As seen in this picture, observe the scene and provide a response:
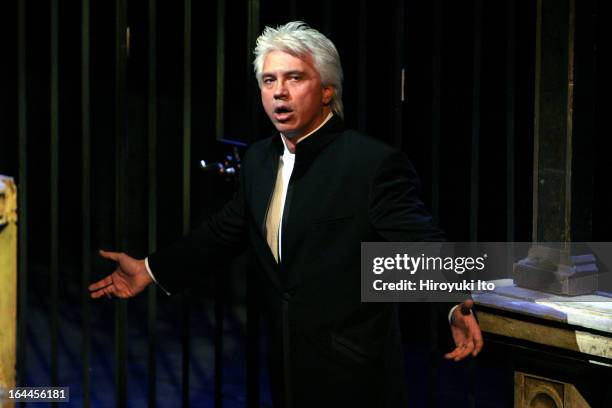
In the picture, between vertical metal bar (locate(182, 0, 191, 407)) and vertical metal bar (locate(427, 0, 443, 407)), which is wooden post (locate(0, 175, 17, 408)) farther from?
vertical metal bar (locate(427, 0, 443, 407))

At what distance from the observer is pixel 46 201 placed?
8.69 metres

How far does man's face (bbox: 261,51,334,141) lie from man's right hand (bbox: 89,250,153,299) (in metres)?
0.78

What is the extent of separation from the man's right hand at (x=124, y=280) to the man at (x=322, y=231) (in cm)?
50

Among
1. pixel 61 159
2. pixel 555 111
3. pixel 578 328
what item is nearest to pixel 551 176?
pixel 555 111

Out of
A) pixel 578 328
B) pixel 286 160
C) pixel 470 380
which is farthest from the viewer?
pixel 470 380

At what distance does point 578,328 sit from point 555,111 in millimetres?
713

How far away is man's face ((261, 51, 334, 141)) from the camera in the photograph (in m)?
2.52

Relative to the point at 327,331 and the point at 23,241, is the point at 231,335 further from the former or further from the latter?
the point at 327,331

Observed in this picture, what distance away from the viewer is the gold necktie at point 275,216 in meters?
2.65

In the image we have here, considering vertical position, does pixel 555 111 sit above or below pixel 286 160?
above

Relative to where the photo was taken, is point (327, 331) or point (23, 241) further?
point (23, 241)

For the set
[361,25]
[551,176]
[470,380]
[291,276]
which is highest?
[361,25]

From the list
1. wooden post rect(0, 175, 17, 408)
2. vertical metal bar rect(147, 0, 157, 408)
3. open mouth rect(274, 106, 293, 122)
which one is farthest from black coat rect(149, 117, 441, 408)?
wooden post rect(0, 175, 17, 408)

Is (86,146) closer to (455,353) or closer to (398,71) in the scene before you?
(398,71)
